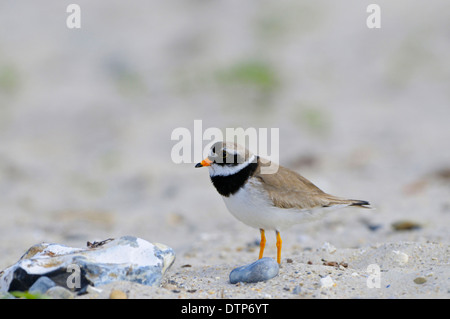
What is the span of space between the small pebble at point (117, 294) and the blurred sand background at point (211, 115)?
312mm

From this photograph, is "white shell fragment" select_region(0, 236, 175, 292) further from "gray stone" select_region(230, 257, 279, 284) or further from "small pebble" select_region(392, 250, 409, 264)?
"small pebble" select_region(392, 250, 409, 264)

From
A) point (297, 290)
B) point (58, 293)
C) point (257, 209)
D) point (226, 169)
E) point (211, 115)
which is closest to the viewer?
point (58, 293)

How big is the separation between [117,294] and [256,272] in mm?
974

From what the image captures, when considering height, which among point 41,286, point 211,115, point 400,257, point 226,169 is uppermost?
point 211,115

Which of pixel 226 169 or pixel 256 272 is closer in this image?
pixel 256 272

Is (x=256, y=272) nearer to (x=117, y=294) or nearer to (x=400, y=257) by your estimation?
(x=117, y=294)

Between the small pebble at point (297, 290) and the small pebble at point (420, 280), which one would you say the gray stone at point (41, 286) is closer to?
the small pebble at point (297, 290)

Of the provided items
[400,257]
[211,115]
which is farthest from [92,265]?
[211,115]

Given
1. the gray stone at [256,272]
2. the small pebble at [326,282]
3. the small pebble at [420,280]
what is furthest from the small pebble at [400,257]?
the gray stone at [256,272]

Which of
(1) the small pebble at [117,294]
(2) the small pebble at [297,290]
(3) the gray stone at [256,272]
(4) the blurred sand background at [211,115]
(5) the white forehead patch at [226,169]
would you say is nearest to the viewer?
(1) the small pebble at [117,294]

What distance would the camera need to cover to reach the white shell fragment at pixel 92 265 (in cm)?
364

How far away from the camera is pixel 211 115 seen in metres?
11.4
